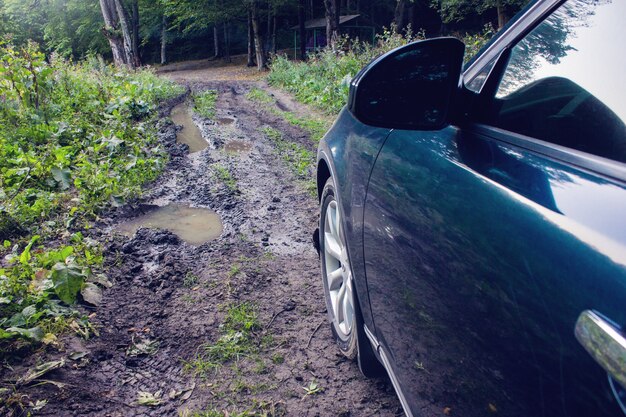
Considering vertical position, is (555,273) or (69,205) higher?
(555,273)

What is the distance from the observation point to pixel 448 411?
54.6 inches

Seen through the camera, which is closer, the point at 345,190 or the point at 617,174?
the point at 617,174

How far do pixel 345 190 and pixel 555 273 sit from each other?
1471 mm

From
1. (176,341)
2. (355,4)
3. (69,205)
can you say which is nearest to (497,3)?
(69,205)

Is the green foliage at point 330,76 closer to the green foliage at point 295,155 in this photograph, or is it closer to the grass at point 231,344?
the green foliage at point 295,155

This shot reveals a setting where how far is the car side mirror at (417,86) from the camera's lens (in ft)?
5.03

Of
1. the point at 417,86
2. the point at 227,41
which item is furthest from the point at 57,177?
the point at 227,41

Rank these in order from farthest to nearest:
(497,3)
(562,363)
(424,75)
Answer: (497,3)
(424,75)
(562,363)

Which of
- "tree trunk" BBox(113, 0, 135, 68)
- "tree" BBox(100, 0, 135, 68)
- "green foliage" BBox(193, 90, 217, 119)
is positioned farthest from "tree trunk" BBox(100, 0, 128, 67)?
"green foliage" BBox(193, 90, 217, 119)

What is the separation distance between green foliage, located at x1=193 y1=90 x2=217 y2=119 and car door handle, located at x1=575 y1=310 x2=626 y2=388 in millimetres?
10531

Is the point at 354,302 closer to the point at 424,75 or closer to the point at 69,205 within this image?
the point at 424,75

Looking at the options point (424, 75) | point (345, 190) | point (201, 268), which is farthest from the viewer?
point (201, 268)

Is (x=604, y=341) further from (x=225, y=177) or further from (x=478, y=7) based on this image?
(x=478, y=7)

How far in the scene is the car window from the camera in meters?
1.11
